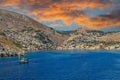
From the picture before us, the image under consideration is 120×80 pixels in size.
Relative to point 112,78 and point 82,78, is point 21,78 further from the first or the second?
point 112,78

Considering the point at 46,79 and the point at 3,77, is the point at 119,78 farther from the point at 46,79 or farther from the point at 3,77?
the point at 3,77

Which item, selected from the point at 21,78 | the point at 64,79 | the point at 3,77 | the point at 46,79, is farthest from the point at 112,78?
the point at 3,77

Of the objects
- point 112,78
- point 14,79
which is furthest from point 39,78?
point 112,78

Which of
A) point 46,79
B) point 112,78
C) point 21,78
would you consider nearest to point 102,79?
point 112,78

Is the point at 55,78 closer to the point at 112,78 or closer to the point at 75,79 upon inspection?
the point at 75,79

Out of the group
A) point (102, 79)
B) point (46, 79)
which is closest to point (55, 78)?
point (46, 79)

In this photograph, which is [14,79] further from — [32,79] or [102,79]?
[102,79]
